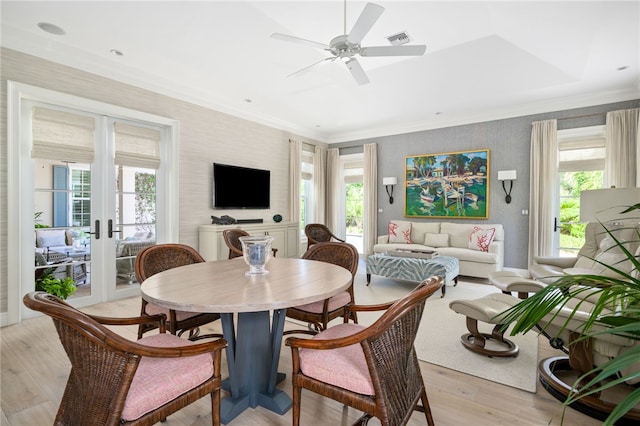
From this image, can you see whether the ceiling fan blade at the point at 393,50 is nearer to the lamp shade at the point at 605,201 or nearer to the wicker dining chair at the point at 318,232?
the lamp shade at the point at 605,201

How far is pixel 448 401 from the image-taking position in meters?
1.97

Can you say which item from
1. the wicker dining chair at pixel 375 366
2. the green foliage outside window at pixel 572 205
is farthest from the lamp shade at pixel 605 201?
the wicker dining chair at pixel 375 366

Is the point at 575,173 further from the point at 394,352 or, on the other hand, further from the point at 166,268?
the point at 166,268

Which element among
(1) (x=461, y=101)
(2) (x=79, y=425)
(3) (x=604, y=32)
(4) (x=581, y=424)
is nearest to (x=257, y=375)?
(2) (x=79, y=425)

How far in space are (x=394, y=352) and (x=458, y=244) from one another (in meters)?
4.78

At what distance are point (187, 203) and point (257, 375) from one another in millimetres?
3350

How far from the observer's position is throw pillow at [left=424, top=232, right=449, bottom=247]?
5.65m

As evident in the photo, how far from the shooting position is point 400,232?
242 inches

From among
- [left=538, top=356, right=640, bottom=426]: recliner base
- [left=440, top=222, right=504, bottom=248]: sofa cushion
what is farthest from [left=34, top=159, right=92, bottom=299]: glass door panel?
[left=440, top=222, right=504, bottom=248]: sofa cushion

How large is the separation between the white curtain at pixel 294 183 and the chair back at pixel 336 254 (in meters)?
3.58

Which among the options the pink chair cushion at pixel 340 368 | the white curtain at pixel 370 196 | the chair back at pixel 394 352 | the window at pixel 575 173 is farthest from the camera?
the white curtain at pixel 370 196

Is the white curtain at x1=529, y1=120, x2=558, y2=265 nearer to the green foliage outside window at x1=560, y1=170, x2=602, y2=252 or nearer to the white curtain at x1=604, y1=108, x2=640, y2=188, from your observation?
the green foliage outside window at x1=560, y1=170, x2=602, y2=252

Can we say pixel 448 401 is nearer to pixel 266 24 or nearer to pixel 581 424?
pixel 581 424

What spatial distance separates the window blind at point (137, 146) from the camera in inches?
156
